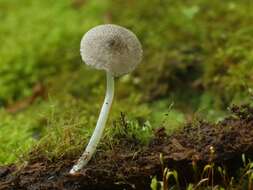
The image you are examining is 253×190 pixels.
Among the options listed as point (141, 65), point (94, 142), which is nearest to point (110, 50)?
point (94, 142)

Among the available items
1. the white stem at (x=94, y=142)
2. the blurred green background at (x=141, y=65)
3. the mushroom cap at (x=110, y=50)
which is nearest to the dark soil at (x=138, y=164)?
the white stem at (x=94, y=142)

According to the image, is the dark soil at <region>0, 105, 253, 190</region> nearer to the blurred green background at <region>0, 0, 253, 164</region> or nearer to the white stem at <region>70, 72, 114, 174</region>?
the white stem at <region>70, 72, 114, 174</region>

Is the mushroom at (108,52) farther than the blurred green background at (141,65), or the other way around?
the blurred green background at (141,65)

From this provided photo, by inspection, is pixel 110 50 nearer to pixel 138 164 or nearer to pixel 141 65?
pixel 138 164

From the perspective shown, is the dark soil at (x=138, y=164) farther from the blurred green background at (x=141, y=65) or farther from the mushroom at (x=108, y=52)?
the blurred green background at (x=141, y=65)

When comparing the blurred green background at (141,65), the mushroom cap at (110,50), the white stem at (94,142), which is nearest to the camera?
the mushroom cap at (110,50)

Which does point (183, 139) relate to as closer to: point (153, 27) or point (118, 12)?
A: point (153, 27)

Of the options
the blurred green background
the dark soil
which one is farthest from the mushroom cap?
the blurred green background
